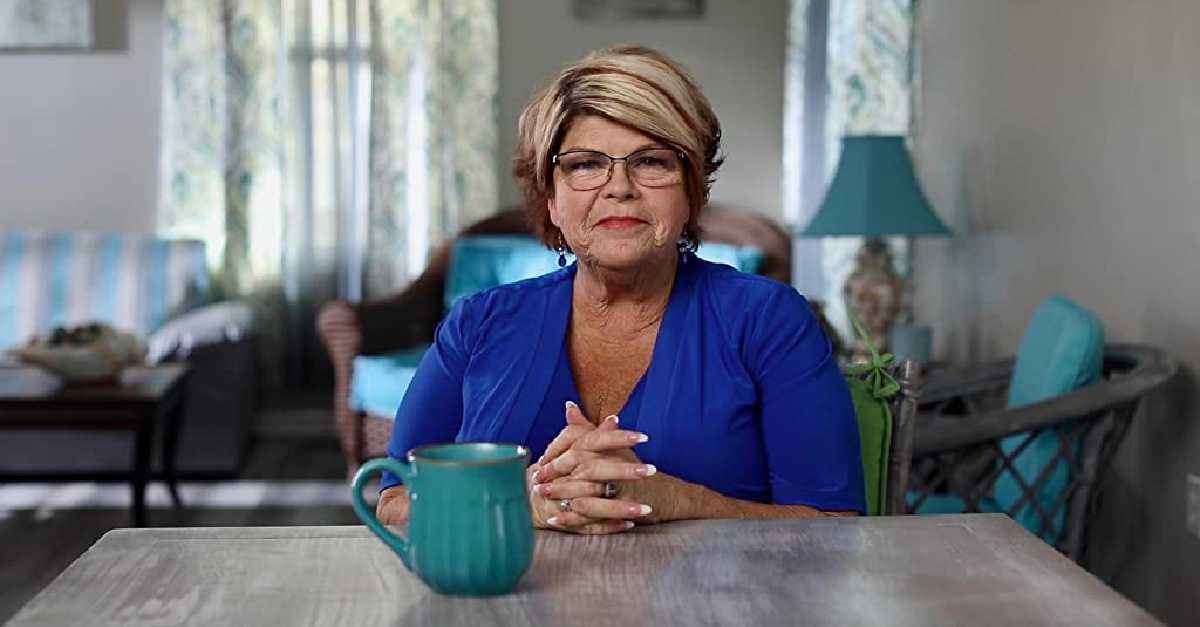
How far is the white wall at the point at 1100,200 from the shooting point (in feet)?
7.36

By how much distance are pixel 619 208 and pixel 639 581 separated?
1.98 feet

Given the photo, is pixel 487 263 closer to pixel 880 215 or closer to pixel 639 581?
A: pixel 880 215

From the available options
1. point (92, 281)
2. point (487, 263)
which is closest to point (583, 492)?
point (487, 263)

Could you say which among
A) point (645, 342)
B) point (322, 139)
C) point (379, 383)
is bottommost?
point (379, 383)

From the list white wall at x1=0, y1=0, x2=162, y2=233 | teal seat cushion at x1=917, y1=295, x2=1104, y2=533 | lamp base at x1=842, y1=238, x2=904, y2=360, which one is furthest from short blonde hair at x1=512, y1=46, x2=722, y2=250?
white wall at x1=0, y1=0, x2=162, y2=233

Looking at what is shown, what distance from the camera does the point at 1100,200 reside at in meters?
2.62

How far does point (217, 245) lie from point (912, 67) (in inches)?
121

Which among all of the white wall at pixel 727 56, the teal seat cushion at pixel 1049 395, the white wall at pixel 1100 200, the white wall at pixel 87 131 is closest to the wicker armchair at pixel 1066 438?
the teal seat cushion at pixel 1049 395

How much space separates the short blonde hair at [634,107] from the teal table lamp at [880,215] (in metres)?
1.86

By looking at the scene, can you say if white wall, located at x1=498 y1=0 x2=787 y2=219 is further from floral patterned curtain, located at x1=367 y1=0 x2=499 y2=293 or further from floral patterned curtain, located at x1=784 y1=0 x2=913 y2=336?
floral patterned curtain, located at x1=784 y1=0 x2=913 y2=336

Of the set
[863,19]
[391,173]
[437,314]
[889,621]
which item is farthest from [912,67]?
[889,621]

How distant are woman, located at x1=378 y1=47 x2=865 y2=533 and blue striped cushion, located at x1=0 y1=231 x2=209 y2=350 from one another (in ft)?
→ 12.3

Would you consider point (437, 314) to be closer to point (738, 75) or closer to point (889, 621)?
point (738, 75)

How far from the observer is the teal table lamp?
330 centimetres
